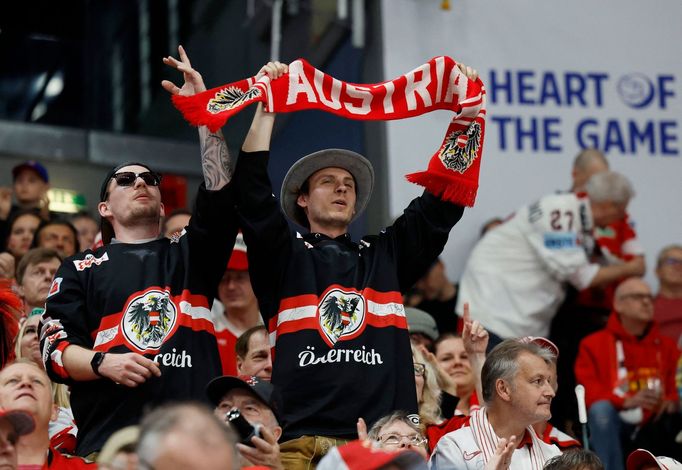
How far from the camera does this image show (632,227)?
36.2ft

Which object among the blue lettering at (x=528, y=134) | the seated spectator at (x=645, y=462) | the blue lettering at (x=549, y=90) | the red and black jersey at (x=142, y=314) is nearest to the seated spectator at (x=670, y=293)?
the blue lettering at (x=528, y=134)

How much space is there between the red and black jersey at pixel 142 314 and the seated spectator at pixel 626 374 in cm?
351

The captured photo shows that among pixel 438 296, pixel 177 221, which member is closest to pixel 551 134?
pixel 438 296

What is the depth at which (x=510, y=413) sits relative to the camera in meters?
6.18

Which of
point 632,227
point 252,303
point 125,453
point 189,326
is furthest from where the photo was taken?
point 632,227

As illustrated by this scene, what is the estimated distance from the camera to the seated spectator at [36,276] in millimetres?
7484

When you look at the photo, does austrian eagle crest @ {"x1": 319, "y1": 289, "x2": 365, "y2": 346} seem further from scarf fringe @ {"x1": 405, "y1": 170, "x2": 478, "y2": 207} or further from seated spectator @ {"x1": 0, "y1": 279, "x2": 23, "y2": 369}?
seated spectator @ {"x1": 0, "y1": 279, "x2": 23, "y2": 369}

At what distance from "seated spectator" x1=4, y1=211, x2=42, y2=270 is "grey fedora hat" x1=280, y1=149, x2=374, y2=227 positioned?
9.65 feet

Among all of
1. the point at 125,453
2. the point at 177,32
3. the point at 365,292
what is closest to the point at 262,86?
the point at 365,292

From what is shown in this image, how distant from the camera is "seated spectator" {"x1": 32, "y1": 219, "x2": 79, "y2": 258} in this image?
8438mm

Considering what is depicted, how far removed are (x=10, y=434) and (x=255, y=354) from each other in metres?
2.28

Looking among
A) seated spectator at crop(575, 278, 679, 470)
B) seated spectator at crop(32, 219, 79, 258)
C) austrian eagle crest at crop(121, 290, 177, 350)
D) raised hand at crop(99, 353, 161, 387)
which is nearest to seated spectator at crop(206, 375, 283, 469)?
raised hand at crop(99, 353, 161, 387)

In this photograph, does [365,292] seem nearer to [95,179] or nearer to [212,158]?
[212,158]

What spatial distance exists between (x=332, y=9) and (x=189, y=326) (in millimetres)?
6469
